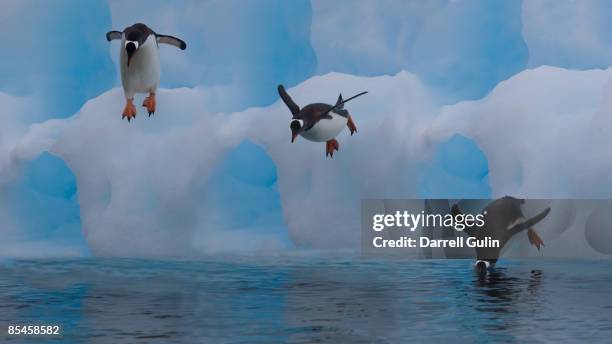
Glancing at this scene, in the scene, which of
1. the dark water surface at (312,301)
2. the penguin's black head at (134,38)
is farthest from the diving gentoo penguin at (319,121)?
the penguin's black head at (134,38)

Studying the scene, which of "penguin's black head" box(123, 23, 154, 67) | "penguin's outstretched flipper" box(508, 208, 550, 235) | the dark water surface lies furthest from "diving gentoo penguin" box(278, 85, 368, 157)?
"penguin's outstretched flipper" box(508, 208, 550, 235)

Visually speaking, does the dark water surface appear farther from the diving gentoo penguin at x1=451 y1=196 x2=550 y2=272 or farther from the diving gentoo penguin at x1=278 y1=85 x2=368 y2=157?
the diving gentoo penguin at x1=278 y1=85 x2=368 y2=157

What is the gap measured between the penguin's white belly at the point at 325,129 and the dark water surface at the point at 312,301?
1.66 m

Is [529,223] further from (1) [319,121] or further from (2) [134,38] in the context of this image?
(2) [134,38]

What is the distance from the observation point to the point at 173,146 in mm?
16688

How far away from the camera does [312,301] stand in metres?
9.87

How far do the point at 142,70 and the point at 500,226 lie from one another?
577 centimetres

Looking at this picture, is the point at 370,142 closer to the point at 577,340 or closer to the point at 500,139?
the point at 500,139

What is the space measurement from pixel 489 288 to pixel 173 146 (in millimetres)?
7410

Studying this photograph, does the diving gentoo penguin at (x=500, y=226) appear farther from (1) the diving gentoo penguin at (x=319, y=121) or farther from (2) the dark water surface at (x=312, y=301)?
(1) the diving gentoo penguin at (x=319, y=121)

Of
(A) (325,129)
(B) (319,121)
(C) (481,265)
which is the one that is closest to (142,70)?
(B) (319,121)

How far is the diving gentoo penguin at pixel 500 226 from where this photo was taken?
1321 cm

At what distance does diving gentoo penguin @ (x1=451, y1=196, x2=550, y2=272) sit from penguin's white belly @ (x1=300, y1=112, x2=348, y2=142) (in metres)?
2.45

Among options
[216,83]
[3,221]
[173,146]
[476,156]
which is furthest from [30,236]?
[476,156]
